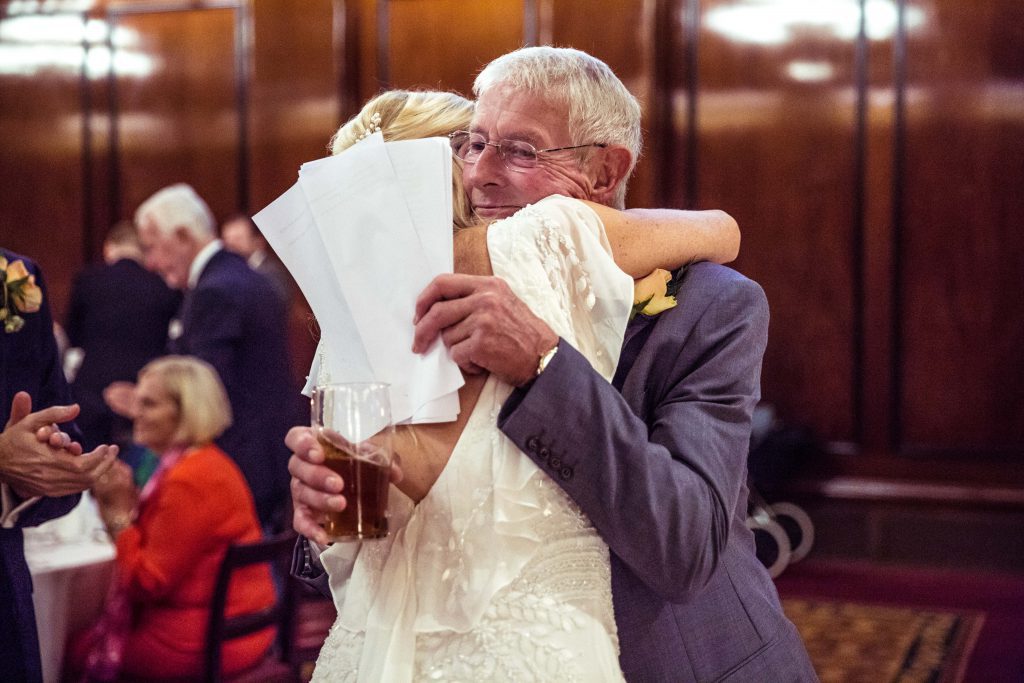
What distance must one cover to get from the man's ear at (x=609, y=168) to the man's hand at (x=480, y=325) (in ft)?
1.69

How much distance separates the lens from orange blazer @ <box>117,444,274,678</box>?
344cm

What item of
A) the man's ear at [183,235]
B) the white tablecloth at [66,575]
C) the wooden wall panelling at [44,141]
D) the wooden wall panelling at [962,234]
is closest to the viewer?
the white tablecloth at [66,575]

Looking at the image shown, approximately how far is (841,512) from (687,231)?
17.6 ft

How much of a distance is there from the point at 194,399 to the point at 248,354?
132 cm

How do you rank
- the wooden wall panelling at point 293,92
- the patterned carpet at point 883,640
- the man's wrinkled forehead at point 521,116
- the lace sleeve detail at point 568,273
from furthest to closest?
the wooden wall panelling at point 293,92, the patterned carpet at point 883,640, the man's wrinkled forehead at point 521,116, the lace sleeve detail at point 568,273

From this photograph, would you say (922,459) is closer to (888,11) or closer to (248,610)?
(888,11)

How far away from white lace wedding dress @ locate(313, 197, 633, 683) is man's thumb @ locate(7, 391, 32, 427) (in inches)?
34.2

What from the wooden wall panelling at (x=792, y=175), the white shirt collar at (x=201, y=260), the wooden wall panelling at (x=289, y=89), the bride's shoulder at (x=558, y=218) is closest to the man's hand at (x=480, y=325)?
the bride's shoulder at (x=558, y=218)

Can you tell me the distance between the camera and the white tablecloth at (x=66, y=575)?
9.68 feet

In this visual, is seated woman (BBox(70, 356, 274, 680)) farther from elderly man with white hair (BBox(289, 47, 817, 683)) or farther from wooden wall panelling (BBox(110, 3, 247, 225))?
wooden wall panelling (BBox(110, 3, 247, 225))

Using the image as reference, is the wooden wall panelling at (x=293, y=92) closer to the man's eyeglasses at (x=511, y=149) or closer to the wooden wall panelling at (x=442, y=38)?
the wooden wall panelling at (x=442, y=38)

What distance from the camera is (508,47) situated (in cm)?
723

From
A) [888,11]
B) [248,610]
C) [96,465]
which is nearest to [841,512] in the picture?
[888,11]

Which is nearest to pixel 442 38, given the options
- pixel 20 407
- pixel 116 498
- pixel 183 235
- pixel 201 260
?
pixel 183 235
